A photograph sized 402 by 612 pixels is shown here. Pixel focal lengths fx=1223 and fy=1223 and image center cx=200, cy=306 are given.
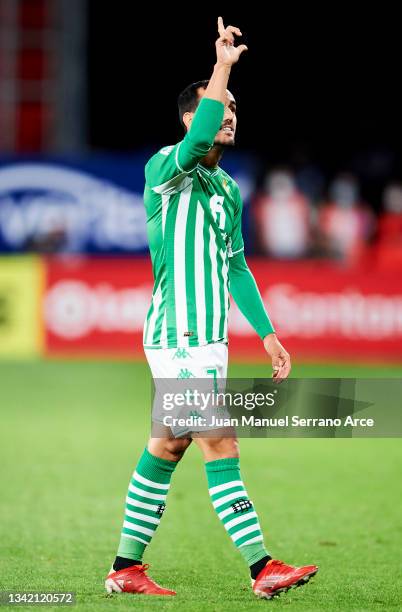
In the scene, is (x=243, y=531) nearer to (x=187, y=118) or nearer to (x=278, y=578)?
(x=278, y=578)

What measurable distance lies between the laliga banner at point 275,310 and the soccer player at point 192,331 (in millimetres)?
9984

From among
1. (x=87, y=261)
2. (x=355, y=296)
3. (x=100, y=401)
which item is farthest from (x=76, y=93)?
(x=100, y=401)

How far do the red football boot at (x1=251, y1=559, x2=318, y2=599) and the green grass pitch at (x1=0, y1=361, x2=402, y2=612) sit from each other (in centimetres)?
5

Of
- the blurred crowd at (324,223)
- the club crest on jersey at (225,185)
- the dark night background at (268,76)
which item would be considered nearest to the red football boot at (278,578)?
the club crest on jersey at (225,185)

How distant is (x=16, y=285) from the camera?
15.6 m

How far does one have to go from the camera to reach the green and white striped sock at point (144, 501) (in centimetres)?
511

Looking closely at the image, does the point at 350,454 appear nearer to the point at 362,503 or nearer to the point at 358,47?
the point at 362,503

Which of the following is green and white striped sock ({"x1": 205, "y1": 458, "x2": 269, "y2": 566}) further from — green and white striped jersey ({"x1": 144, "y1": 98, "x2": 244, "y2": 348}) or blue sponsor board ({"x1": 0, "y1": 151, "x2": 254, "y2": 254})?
blue sponsor board ({"x1": 0, "y1": 151, "x2": 254, "y2": 254})

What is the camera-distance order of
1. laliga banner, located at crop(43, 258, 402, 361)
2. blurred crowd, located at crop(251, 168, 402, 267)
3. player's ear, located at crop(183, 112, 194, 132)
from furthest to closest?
blurred crowd, located at crop(251, 168, 402, 267), laliga banner, located at crop(43, 258, 402, 361), player's ear, located at crop(183, 112, 194, 132)

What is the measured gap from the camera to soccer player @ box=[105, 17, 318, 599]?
4941 mm

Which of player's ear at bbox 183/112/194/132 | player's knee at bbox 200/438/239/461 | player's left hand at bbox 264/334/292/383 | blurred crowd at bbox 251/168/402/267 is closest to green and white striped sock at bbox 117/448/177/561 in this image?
player's knee at bbox 200/438/239/461

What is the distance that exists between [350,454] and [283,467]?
2.81 feet

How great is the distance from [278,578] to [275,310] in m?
10.5

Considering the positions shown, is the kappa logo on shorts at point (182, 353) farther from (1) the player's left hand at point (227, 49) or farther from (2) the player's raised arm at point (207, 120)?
(1) the player's left hand at point (227, 49)
